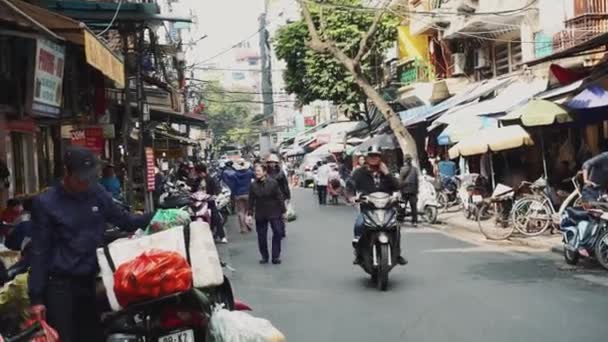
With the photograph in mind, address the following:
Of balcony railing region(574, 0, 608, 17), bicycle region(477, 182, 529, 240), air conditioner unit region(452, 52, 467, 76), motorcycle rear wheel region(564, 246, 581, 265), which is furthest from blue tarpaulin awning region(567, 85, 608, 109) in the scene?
air conditioner unit region(452, 52, 467, 76)

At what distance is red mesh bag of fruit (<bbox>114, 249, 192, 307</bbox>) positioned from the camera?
4.41 metres

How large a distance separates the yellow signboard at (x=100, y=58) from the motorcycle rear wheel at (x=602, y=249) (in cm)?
651

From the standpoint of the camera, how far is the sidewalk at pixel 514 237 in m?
13.4

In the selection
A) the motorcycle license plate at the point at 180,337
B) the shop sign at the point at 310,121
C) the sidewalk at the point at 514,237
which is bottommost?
the sidewalk at the point at 514,237

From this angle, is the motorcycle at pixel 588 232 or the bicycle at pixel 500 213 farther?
the bicycle at pixel 500 213

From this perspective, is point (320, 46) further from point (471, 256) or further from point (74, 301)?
point (74, 301)

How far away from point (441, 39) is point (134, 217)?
1011 inches

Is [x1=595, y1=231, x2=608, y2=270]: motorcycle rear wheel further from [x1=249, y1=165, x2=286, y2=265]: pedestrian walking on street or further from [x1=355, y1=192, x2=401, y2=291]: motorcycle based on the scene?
[x1=249, y1=165, x2=286, y2=265]: pedestrian walking on street

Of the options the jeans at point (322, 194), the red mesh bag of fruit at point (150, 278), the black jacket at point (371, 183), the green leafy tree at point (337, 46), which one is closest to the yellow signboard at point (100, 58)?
the black jacket at point (371, 183)

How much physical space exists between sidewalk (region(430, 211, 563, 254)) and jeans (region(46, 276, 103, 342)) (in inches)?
372

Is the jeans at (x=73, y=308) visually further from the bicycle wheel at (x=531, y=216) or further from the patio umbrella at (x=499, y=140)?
the patio umbrella at (x=499, y=140)

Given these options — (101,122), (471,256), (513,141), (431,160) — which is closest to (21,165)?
(101,122)

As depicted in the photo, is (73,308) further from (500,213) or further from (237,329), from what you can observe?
(500,213)

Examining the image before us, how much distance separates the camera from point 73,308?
4.93 meters
